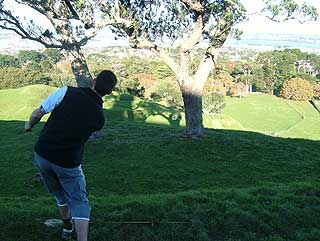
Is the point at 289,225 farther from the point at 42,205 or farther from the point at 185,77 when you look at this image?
the point at 185,77

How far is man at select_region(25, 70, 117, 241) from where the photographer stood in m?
3.99

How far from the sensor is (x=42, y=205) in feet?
19.6

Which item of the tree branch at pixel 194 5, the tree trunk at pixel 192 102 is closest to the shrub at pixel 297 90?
the tree trunk at pixel 192 102

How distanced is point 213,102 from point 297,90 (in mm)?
30526

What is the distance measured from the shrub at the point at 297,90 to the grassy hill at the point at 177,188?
70327 millimetres

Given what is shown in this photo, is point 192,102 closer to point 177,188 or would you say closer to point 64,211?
point 177,188

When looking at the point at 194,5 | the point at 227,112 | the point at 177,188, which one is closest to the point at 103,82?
the point at 177,188

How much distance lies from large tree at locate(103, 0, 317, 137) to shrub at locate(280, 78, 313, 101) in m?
72.7

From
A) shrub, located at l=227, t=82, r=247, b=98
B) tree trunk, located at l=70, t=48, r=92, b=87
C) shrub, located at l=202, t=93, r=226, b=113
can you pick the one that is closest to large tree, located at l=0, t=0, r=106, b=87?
tree trunk, located at l=70, t=48, r=92, b=87

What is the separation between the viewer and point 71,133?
159 inches

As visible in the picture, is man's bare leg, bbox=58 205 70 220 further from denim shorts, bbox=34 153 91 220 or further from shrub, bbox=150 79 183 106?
shrub, bbox=150 79 183 106

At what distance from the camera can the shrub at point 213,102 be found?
184 ft

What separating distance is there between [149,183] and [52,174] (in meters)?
4.77

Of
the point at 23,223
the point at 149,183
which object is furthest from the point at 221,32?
the point at 23,223
